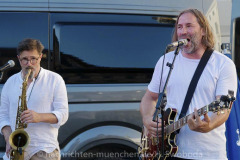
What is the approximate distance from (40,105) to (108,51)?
1173 millimetres

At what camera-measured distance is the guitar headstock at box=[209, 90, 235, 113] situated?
2.66 m

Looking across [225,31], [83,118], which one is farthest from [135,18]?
[225,31]

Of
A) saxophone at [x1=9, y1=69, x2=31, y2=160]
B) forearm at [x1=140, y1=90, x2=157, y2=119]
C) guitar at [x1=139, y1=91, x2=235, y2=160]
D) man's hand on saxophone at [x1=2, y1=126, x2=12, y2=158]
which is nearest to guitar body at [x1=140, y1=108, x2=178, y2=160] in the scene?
guitar at [x1=139, y1=91, x2=235, y2=160]

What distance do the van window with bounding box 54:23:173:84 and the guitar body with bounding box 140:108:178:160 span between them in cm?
104

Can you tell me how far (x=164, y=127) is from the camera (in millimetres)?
3109

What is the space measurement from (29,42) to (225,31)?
4.02m

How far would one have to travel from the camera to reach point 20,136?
3.45 meters

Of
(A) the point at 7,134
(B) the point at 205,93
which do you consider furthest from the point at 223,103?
(A) the point at 7,134

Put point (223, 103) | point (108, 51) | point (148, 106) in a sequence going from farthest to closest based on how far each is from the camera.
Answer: point (108, 51) → point (148, 106) → point (223, 103)

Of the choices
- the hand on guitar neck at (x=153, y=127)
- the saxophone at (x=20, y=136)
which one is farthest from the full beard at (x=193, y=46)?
the saxophone at (x=20, y=136)

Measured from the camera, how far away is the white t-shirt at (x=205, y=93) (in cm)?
288

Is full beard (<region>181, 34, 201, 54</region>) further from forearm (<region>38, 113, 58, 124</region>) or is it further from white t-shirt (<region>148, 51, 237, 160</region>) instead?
forearm (<region>38, 113, 58, 124</region>)

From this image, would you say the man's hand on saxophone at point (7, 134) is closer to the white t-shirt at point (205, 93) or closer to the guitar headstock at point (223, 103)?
the white t-shirt at point (205, 93)

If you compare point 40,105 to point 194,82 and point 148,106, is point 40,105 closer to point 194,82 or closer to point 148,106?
point 148,106
